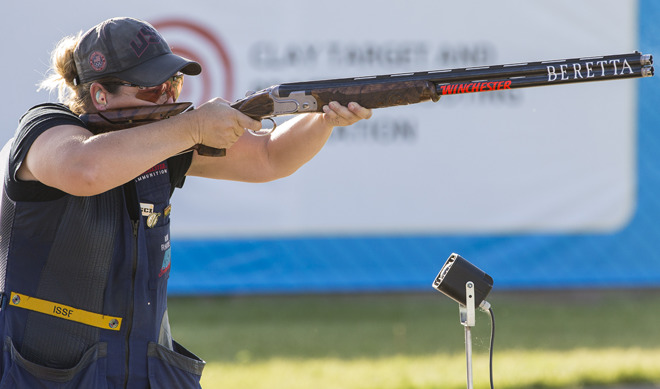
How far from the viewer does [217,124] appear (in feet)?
8.15

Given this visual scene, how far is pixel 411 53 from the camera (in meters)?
6.32

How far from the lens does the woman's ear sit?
258cm

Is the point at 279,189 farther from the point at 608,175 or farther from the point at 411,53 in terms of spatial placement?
the point at 608,175

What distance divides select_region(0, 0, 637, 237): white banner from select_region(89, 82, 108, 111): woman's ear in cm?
363

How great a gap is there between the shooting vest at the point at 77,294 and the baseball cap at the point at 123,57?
0.36 metres

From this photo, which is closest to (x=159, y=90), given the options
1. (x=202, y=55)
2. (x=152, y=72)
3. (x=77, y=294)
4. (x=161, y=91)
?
(x=161, y=91)

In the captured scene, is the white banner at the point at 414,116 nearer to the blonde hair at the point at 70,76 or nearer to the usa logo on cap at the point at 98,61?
the blonde hair at the point at 70,76

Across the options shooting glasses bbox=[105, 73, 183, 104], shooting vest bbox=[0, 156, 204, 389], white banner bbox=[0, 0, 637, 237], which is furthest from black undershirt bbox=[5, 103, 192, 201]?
white banner bbox=[0, 0, 637, 237]

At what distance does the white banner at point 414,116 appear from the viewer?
20.5 feet

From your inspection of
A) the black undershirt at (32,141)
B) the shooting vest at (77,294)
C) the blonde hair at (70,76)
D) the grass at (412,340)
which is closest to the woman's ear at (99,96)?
the blonde hair at (70,76)

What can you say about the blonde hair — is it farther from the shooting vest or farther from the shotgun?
the shooting vest

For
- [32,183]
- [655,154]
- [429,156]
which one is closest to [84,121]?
[32,183]

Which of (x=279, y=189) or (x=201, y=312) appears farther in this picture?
(x=201, y=312)

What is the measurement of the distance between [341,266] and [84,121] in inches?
162
